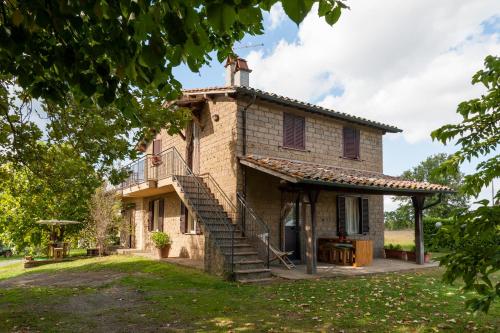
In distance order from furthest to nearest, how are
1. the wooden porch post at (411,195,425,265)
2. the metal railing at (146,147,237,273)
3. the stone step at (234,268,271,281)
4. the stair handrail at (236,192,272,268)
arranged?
the wooden porch post at (411,195,425,265) < the stair handrail at (236,192,272,268) < the metal railing at (146,147,237,273) < the stone step at (234,268,271,281)

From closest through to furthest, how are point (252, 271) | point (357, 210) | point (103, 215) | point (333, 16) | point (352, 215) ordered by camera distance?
point (333, 16) → point (252, 271) → point (352, 215) → point (357, 210) → point (103, 215)

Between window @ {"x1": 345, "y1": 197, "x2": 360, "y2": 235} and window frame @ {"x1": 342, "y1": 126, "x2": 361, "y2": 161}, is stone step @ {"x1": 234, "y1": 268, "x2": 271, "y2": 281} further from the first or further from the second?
window frame @ {"x1": 342, "y1": 126, "x2": 361, "y2": 161}

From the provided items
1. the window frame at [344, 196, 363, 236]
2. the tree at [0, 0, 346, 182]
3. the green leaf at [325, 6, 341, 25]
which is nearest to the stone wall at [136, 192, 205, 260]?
the window frame at [344, 196, 363, 236]

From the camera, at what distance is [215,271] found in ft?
35.0

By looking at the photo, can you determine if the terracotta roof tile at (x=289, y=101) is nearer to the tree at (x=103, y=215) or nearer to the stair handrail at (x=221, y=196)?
the stair handrail at (x=221, y=196)

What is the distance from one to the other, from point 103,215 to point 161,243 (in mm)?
5180

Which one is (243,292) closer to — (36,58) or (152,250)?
(36,58)

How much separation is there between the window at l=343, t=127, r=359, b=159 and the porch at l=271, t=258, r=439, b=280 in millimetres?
4212

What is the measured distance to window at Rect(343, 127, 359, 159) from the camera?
51.2 ft

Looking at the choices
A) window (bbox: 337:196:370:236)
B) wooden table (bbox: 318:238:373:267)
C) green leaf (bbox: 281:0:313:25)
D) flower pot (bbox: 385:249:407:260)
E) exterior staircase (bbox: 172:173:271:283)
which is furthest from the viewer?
flower pot (bbox: 385:249:407:260)

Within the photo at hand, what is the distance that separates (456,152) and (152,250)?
16480mm

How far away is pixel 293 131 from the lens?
14000mm

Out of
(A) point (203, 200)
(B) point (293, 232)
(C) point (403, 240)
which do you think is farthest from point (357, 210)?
(C) point (403, 240)

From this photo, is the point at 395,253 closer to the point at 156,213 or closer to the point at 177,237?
the point at 177,237
